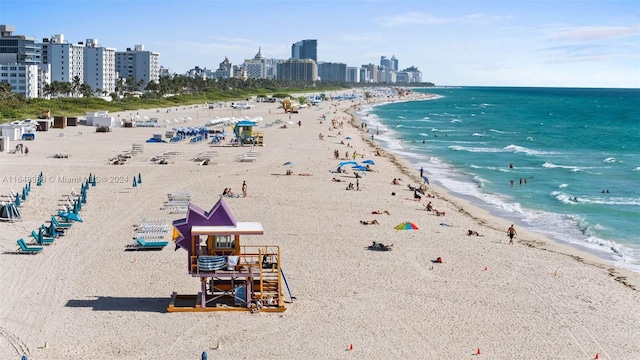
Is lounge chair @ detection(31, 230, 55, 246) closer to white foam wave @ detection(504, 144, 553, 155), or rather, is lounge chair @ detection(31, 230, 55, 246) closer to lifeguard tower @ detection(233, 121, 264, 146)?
lifeguard tower @ detection(233, 121, 264, 146)

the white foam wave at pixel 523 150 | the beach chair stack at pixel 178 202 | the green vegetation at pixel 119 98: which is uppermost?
the green vegetation at pixel 119 98

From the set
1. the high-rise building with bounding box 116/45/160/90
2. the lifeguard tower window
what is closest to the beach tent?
the lifeguard tower window

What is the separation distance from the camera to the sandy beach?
15.5 meters

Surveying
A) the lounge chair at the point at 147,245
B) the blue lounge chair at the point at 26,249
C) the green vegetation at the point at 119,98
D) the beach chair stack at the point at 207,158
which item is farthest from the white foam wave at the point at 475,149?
the blue lounge chair at the point at 26,249

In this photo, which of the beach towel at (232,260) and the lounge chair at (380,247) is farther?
the lounge chair at (380,247)

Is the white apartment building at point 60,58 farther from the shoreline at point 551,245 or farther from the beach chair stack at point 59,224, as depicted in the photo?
the beach chair stack at point 59,224

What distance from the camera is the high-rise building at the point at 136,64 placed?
560 ft

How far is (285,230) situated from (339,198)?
7566 mm

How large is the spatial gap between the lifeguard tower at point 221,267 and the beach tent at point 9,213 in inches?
457

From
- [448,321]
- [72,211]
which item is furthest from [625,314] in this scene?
[72,211]

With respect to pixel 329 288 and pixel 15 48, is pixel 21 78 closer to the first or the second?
pixel 15 48

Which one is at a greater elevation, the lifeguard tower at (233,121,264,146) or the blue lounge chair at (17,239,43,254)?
the lifeguard tower at (233,121,264,146)

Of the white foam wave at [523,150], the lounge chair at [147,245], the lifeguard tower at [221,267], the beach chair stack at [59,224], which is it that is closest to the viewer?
the lifeguard tower at [221,267]

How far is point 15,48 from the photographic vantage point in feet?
411
